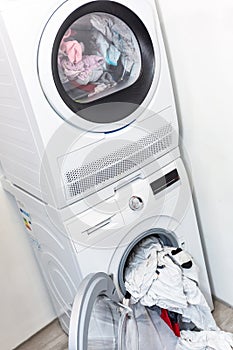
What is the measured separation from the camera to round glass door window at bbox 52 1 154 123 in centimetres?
148

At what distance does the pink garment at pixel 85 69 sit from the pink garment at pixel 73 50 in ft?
0.05

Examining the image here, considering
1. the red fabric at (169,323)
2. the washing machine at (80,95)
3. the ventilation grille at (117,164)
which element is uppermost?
the washing machine at (80,95)

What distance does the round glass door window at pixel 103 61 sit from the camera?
1.48m

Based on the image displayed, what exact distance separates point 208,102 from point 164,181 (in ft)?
1.13

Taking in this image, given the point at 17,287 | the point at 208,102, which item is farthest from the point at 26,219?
the point at 208,102

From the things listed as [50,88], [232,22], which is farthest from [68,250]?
[232,22]

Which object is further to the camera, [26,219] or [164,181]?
[26,219]

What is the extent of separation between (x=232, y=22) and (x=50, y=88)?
24.4 inches

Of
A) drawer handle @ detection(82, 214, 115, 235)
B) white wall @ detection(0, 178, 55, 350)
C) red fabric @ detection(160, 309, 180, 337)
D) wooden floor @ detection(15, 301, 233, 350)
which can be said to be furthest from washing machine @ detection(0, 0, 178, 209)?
wooden floor @ detection(15, 301, 233, 350)

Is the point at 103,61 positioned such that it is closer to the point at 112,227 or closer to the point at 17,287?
the point at 112,227

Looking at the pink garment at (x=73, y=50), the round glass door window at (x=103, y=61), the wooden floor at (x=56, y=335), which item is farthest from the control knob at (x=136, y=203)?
the wooden floor at (x=56, y=335)

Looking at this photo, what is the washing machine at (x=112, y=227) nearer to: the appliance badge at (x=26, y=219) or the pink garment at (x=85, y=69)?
the appliance badge at (x=26, y=219)

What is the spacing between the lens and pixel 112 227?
1.66 m

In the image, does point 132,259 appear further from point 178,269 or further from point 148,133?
point 148,133
